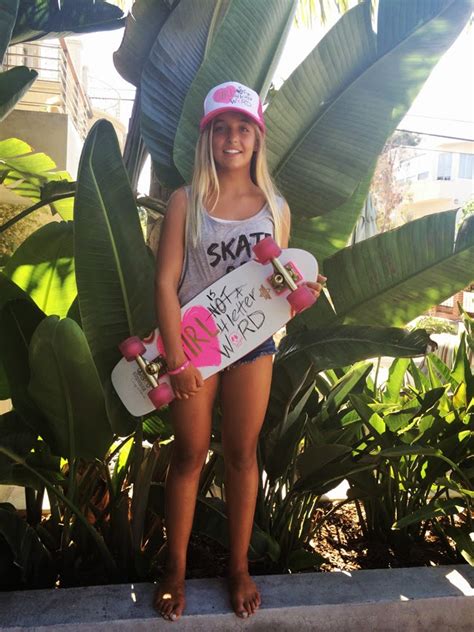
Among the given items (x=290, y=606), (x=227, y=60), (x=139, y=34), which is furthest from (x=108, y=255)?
(x=139, y=34)

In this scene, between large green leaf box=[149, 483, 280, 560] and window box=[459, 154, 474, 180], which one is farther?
window box=[459, 154, 474, 180]

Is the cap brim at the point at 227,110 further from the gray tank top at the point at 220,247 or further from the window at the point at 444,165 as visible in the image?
the window at the point at 444,165

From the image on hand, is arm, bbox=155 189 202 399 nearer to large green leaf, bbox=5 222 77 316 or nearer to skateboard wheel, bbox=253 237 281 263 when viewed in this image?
skateboard wheel, bbox=253 237 281 263

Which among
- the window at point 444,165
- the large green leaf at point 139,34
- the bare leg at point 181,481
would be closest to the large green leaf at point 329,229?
the bare leg at point 181,481

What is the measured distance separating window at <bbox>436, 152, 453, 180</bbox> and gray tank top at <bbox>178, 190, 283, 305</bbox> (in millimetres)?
35988

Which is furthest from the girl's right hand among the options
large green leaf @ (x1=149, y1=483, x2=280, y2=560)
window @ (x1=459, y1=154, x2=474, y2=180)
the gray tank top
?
window @ (x1=459, y1=154, x2=474, y2=180)

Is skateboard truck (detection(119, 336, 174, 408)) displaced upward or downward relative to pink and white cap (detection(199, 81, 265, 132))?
downward

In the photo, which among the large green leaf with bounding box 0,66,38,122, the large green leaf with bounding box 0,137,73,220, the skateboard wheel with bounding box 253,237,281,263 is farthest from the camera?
the large green leaf with bounding box 0,137,73,220

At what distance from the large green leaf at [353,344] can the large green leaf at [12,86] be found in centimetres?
106

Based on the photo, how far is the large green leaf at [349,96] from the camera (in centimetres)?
154

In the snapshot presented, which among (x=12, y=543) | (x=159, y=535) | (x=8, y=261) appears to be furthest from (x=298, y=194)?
(x=12, y=543)

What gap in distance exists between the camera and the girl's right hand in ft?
4.16

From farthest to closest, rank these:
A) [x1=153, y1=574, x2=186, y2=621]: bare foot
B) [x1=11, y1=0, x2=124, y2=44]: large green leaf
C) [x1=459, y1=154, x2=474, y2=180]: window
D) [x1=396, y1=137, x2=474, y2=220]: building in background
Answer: [x1=459, y1=154, x2=474, y2=180]: window
[x1=396, y1=137, x2=474, y2=220]: building in background
[x1=11, y1=0, x2=124, y2=44]: large green leaf
[x1=153, y1=574, x2=186, y2=621]: bare foot

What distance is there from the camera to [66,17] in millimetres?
2070
